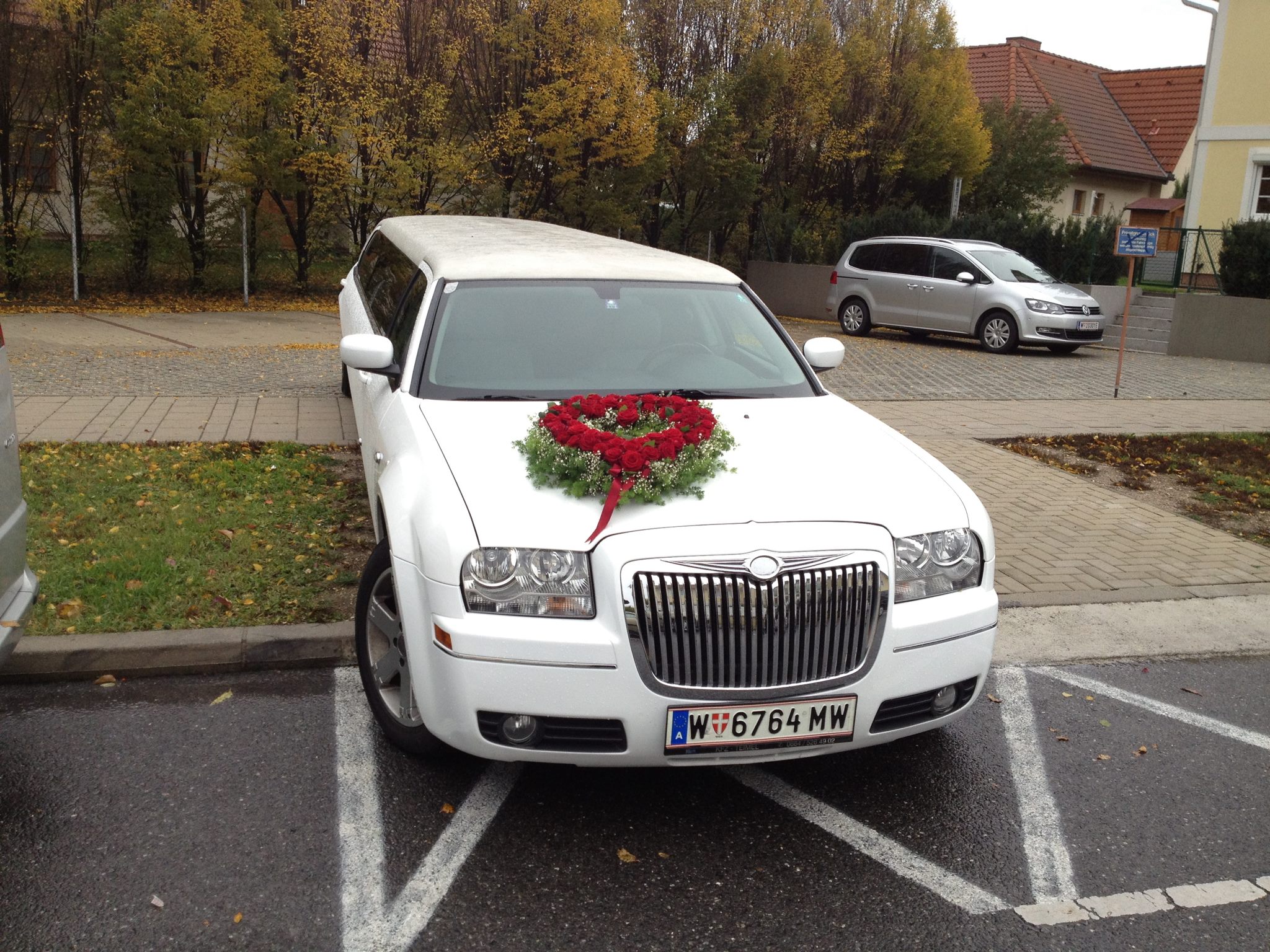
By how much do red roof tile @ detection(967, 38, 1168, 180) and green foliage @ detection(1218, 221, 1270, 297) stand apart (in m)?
16.2

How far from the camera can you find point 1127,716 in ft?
15.3

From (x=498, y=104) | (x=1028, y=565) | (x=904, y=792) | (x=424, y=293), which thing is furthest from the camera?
(x=498, y=104)

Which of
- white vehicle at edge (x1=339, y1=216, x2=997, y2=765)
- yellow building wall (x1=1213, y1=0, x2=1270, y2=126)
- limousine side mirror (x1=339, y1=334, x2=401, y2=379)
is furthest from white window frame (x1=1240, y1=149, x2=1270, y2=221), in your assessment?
limousine side mirror (x1=339, y1=334, x2=401, y2=379)

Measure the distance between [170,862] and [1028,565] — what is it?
482 centimetres

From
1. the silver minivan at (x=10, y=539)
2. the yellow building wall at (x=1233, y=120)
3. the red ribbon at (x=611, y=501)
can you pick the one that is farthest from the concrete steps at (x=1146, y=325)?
the silver minivan at (x=10, y=539)

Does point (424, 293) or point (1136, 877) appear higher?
point (424, 293)

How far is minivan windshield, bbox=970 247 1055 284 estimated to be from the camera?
1809 cm

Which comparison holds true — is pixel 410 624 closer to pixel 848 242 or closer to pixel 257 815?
pixel 257 815

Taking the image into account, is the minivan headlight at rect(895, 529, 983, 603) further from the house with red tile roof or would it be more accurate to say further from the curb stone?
the house with red tile roof

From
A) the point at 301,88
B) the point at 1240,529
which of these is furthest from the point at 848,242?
the point at 1240,529

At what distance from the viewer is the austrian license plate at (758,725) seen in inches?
131

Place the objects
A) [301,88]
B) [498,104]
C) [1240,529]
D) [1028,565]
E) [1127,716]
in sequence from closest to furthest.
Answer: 1. [1127,716]
2. [1028,565]
3. [1240,529]
4. [301,88]
5. [498,104]

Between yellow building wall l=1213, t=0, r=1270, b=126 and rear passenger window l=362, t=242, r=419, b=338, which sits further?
yellow building wall l=1213, t=0, r=1270, b=126

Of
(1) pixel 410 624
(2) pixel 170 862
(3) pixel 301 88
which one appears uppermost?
(3) pixel 301 88
